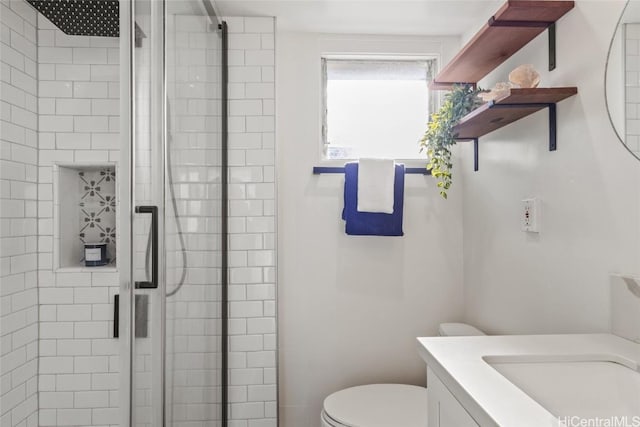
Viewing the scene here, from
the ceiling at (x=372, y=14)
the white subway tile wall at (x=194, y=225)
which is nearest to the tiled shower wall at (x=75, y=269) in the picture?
the white subway tile wall at (x=194, y=225)

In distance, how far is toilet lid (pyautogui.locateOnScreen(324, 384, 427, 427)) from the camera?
165 cm

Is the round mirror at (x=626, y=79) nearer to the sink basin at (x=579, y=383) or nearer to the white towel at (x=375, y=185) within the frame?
the sink basin at (x=579, y=383)

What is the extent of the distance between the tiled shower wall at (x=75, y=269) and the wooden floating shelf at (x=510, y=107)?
1125 millimetres

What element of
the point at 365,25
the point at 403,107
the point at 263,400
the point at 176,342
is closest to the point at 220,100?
the point at 365,25

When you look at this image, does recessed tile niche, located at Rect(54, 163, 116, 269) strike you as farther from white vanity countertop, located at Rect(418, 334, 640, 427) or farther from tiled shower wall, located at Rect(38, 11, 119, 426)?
white vanity countertop, located at Rect(418, 334, 640, 427)

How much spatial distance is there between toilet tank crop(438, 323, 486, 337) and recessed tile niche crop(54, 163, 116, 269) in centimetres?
152

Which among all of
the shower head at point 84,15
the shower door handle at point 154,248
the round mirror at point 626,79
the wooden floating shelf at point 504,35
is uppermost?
the wooden floating shelf at point 504,35

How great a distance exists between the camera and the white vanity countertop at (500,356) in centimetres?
69

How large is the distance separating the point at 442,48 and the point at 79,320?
2.07 metres

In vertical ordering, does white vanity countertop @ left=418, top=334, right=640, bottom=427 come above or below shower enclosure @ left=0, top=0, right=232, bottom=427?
below

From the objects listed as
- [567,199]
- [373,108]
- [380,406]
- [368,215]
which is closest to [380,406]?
[380,406]

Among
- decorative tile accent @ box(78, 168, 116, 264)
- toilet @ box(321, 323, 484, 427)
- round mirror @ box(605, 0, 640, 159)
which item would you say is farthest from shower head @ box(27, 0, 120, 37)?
toilet @ box(321, 323, 484, 427)

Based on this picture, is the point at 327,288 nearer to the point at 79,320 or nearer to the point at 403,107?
the point at 403,107

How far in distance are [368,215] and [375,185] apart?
0.49ft
